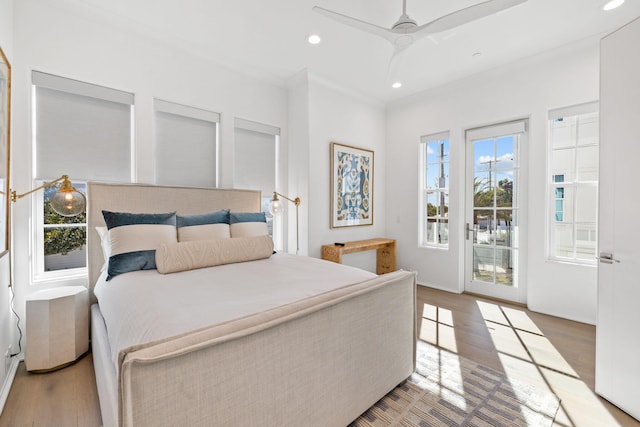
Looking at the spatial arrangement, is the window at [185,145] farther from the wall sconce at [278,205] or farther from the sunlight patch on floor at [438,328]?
the sunlight patch on floor at [438,328]

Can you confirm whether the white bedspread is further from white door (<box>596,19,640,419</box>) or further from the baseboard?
white door (<box>596,19,640,419</box>)

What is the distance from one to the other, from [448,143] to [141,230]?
13.2 feet

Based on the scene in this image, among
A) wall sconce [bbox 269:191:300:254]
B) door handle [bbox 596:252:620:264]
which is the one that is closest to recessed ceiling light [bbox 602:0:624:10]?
door handle [bbox 596:252:620:264]

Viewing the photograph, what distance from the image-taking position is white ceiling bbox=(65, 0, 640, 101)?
8.05ft

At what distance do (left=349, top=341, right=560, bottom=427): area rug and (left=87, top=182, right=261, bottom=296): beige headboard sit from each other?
8.11 ft

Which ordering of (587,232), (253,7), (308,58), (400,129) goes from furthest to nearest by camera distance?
(400,129) < (308,58) < (587,232) < (253,7)

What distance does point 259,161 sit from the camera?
382 cm

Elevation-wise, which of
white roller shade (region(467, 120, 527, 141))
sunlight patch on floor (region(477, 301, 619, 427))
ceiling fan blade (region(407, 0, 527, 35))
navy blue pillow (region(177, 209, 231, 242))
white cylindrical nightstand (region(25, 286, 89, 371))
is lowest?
sunlight patch on floor (region(477, 301, 619, 427))

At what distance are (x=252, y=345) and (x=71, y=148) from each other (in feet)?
8.74

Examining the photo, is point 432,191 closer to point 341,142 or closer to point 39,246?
point 341,142

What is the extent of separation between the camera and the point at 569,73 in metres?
3.10

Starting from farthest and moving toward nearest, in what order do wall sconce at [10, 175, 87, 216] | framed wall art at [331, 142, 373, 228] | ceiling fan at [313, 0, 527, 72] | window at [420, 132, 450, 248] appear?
window at [420, 132, 450, 248] → framed wall art at [331, 142, 373, 228] → wall sconce at [10, 175, 87, 216] → ceiling fan at [313, 0, 527, 72]

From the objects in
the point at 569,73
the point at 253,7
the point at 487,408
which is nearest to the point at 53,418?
the point at 487,408

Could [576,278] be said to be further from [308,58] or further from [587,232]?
[308,58]
